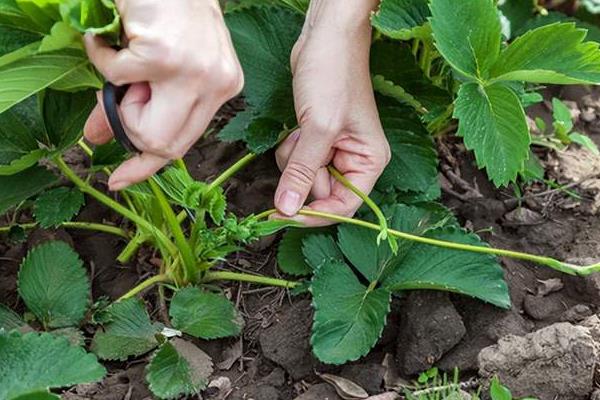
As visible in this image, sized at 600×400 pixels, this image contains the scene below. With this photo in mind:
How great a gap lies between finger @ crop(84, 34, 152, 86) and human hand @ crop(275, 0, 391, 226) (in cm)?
36

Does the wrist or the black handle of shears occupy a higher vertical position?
the black handle of shears

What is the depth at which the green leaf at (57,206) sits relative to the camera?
137 cm

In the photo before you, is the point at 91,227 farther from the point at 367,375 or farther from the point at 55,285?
the point at 367,375

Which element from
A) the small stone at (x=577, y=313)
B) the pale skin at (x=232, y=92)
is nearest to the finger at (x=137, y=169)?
the pale skin at (x=232, y=92)

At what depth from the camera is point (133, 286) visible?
1.51 meters

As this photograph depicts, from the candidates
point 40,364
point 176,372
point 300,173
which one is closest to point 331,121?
point 300,173

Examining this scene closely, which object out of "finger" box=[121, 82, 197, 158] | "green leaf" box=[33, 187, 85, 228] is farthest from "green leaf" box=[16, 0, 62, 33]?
"green leaf" box=[33, 187, 85, 228]

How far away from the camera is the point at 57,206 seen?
1.39 m

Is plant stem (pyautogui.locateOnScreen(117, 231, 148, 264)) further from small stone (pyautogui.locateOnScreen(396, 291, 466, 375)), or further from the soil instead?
small stone (pyautogui.locateOnScreen(396, 291, 466, 375))

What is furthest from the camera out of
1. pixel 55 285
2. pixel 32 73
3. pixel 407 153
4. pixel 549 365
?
pixel 407 153

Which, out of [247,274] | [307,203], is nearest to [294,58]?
[307,203]

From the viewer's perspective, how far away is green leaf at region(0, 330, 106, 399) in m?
1.12

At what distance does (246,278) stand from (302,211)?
18cm

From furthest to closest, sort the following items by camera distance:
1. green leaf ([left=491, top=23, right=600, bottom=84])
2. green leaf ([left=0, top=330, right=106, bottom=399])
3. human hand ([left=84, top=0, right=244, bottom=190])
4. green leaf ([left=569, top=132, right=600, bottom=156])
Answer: green leaf ([left=569, top=132, right=600, bottom=156]), green leaf ([left=491, top=23, right=600, bottom=84]), green leaf ([left=0, top=330, right=106, bottom=399]), human hand ([left=84, top=0, right=244, bottom=190])
